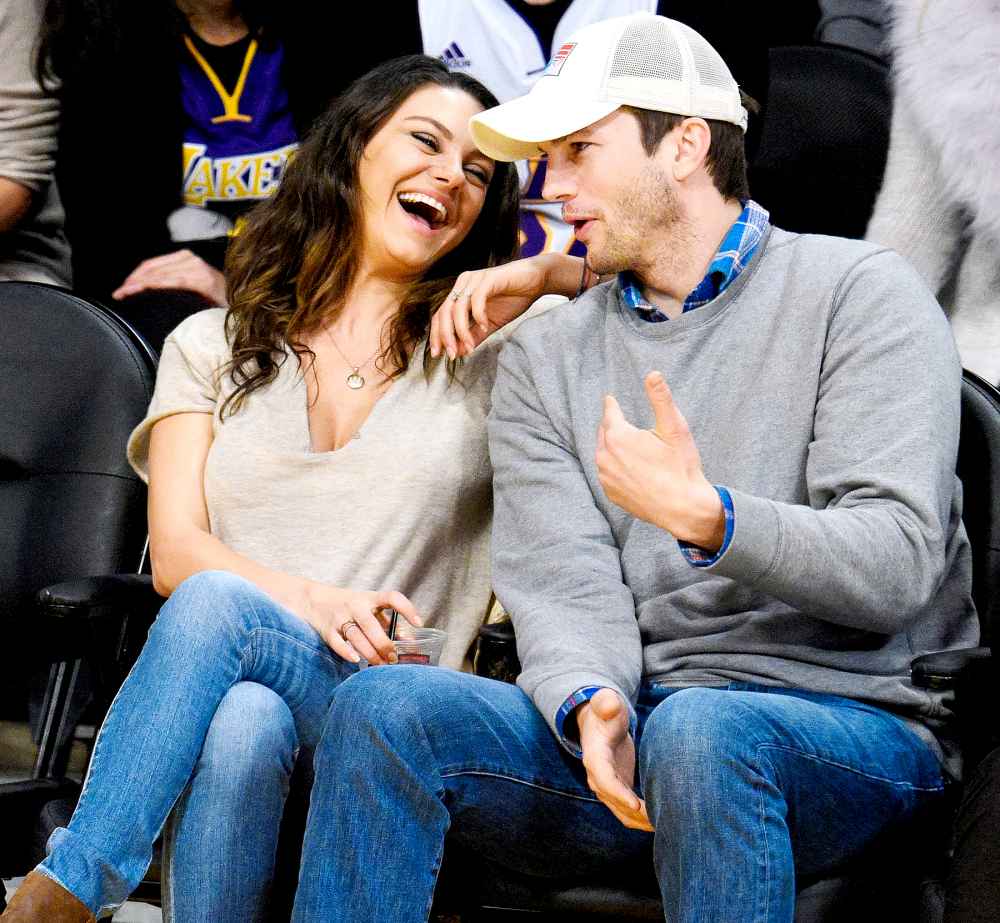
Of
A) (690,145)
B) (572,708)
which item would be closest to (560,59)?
(690,145)

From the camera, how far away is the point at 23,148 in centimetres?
278

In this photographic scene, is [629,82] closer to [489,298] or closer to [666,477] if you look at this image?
[489,298]

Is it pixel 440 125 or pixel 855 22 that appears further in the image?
pixel 855 22

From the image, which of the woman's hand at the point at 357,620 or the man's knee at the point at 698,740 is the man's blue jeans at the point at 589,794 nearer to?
the man's knee at the point at 698,740

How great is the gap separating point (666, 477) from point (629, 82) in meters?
0.69

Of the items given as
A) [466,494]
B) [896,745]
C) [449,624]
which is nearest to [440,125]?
[466,494]

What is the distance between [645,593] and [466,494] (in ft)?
1.21

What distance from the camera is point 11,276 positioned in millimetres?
2814

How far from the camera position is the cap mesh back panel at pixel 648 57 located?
1910mm

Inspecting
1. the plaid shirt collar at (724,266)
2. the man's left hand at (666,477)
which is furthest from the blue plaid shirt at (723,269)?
the man's left hand at (666,477)

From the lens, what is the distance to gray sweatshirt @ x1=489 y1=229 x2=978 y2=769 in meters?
1.54

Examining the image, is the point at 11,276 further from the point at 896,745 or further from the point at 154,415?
the point at 896,745

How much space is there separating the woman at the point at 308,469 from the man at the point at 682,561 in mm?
164

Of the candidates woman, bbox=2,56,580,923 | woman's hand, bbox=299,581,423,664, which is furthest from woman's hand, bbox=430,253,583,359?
woman's hand, bbox=299,581,423,664
